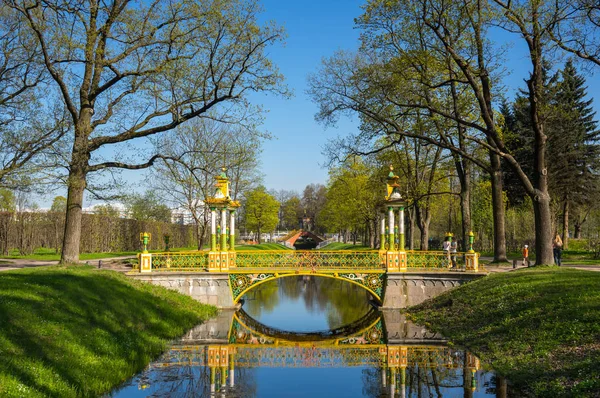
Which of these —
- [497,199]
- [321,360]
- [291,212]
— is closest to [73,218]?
[321,360]

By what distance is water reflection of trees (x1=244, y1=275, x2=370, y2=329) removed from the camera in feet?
80.4

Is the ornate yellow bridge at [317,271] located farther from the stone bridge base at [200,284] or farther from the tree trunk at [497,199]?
the tree trunk at [497,199]

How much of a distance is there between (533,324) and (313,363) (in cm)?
575

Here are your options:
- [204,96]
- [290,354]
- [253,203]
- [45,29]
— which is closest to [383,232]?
[204,96]


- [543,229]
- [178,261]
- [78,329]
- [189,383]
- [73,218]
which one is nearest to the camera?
[189,383]

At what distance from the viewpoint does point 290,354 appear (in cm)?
1567

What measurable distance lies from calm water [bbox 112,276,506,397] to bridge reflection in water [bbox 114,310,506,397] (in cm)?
2

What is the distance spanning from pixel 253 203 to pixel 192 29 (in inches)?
1753

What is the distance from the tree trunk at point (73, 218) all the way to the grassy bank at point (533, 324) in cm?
1423

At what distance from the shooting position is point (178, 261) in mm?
23859

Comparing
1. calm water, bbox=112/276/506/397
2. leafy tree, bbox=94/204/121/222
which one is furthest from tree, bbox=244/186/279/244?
Answer: calm water, bbox=112/276/506/397

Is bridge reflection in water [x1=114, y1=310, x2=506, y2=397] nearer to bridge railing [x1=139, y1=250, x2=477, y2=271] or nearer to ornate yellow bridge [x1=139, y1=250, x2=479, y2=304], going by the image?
ornate yellow bridge [x1=139, y1=250, x2=479, y2=304]

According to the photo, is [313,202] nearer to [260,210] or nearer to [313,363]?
[260,210]

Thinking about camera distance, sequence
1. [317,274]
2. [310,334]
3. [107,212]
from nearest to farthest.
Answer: [310,334] < [317,274] < [107,212]
